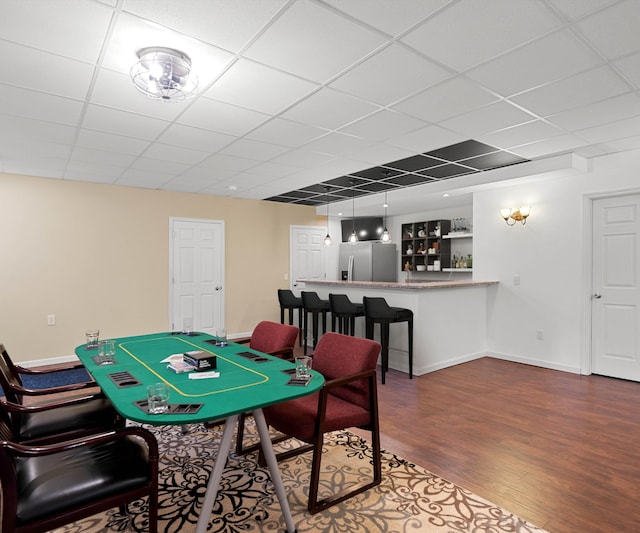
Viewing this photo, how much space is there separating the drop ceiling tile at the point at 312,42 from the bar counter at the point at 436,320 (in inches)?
115

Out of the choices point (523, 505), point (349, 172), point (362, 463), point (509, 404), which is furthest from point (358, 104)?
point (509, 404)

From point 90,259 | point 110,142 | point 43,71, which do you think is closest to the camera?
point 43,71

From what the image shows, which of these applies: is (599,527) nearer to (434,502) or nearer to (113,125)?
(434,502)

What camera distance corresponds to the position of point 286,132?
143 inches

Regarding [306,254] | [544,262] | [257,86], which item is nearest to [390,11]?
[257,86]

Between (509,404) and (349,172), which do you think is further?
(349,172)

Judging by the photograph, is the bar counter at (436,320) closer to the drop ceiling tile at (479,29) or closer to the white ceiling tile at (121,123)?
the drop ceiling tile at (479,29)

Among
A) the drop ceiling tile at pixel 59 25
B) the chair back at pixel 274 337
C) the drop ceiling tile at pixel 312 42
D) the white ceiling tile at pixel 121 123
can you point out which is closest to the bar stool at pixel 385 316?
the chair back at pixel 274 337

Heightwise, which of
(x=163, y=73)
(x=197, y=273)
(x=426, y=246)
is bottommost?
(x=197, y=273)

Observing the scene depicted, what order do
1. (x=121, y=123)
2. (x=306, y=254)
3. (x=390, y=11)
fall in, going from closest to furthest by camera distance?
(x=390, y=11)
(x=121, y=123)
(x=306, y=254)

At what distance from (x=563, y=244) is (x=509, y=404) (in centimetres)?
234

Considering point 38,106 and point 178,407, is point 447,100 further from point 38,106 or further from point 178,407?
point 38,106

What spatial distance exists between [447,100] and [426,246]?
199 inches

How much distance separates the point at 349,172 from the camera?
5148mm
